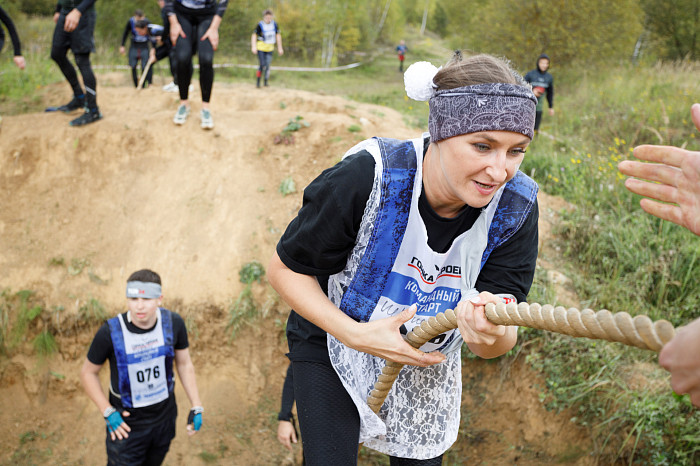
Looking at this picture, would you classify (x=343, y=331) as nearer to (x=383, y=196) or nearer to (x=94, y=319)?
(x=383, y=196)

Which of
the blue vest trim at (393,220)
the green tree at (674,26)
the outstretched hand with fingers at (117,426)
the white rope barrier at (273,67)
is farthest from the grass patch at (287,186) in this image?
the green tree at (674,26)

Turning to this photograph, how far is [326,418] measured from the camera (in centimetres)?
209

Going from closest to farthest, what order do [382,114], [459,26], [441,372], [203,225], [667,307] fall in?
[441,372] < [667,307] < [203,225] < [382,114] < [459,26]

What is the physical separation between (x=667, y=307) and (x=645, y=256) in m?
0.51

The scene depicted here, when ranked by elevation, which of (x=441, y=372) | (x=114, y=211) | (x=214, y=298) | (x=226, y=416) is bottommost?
(x=226, y=416)

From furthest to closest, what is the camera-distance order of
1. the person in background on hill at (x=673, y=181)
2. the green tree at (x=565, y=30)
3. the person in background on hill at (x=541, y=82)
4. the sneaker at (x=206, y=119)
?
the green tree at (x=565, y=30)
the person in background on hill at (x=541, y=82)
the sneaker at (x=206, y=119)
the person in background on hill at (x=673, y=181)

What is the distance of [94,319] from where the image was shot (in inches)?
221

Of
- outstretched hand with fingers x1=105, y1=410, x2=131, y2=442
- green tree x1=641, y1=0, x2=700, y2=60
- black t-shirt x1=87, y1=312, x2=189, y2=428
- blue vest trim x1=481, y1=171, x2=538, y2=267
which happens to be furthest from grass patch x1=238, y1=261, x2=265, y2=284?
green tree x1=641, y1=0, x2=700, y2=60

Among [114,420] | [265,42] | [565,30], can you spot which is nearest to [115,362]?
[114,420]

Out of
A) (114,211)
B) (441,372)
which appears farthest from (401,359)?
(114,211)

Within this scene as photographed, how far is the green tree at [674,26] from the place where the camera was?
59.3 ft

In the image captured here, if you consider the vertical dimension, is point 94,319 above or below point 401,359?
below

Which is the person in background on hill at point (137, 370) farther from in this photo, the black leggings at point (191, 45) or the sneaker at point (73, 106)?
the sneaker at point (73, 106)

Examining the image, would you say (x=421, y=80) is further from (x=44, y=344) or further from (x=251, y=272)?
(x=44, y=344)
